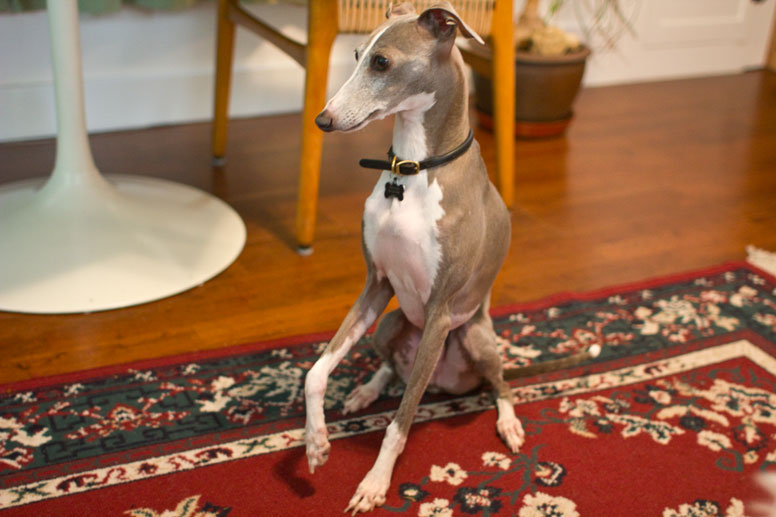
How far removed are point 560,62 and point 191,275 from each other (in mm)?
1409

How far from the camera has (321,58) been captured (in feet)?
5.53

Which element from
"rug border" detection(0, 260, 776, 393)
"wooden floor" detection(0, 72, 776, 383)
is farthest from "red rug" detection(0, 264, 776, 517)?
"wooden floor" detection(0, 72, 776, 383)

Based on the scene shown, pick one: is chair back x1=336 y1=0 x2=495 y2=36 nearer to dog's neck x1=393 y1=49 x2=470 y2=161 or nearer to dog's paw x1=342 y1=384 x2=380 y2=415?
dog's neck x1=393 y1=49 x2=470 y2=161

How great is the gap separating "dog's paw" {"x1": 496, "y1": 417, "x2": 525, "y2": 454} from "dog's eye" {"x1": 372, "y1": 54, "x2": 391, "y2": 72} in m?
0.58

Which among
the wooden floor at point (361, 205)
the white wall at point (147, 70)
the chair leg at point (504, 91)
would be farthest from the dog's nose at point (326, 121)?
the white wall at point (147, 70)

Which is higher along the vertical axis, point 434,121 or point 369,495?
point 434,121

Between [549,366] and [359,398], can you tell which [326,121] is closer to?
[359,398]

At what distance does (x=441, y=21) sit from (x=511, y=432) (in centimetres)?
63

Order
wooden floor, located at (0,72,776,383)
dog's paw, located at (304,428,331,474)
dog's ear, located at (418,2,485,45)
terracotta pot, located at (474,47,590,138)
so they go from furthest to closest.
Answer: terracotta pot, located at (474,47,590,138) < wooden floor, located at (0,72,776,383) < dog's paw, located at (304,428,331,474) < dog's ear, located at (418,2,485,45)

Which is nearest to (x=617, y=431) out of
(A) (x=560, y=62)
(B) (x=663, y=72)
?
(A) (x=560, y=62)

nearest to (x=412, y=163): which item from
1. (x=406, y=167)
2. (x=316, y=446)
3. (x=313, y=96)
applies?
(x=406, y=167)

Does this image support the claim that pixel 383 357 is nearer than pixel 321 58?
Yes

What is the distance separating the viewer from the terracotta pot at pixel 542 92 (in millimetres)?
2551

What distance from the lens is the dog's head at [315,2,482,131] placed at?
104 centimetres
